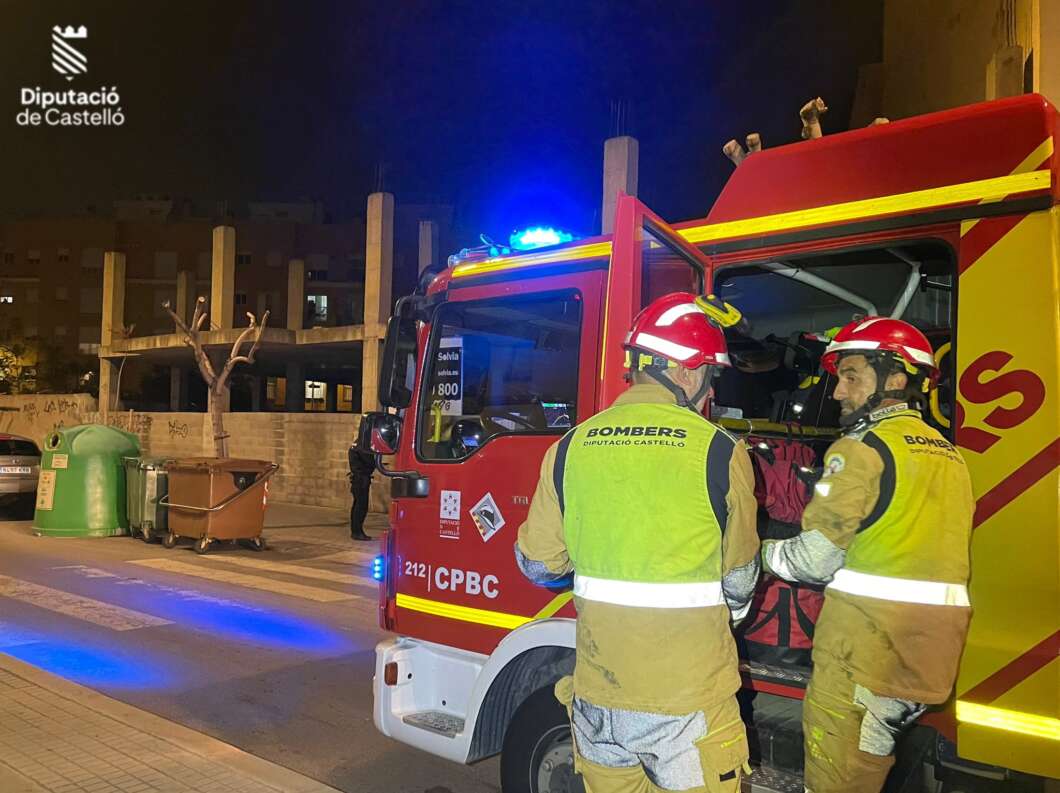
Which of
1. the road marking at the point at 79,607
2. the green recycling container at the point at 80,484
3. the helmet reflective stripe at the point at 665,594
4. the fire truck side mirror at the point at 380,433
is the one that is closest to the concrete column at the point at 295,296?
the green recycling container at the point at 80,484

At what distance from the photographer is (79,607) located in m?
8.22

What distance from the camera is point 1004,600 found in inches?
101

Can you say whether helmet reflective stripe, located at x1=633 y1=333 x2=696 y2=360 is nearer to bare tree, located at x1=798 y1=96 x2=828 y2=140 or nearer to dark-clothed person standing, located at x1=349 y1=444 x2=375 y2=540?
bare tree, located at x1=798 y1=96 x2=828 y2=140

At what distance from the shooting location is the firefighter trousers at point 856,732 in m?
2.45

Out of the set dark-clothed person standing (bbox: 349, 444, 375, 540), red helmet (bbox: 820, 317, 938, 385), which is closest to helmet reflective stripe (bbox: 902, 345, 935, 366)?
red helmet (bbox: 820, 317, 938, 385)

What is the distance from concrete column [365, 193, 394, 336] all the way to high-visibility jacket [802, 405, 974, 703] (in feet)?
62.7

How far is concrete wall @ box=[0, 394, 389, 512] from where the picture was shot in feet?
57.5

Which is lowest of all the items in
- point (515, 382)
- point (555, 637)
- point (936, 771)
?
point (936, 771)

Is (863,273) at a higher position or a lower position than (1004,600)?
higher

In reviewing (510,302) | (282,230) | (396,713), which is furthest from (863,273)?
(282,230)

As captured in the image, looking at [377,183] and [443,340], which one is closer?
[443,340]

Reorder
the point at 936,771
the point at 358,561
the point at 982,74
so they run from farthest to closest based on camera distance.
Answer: the point at 358,561, the point at 982,74, the point at 936,771

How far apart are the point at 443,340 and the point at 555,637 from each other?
5.06 ft

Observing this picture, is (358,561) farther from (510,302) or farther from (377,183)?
(377,183)
